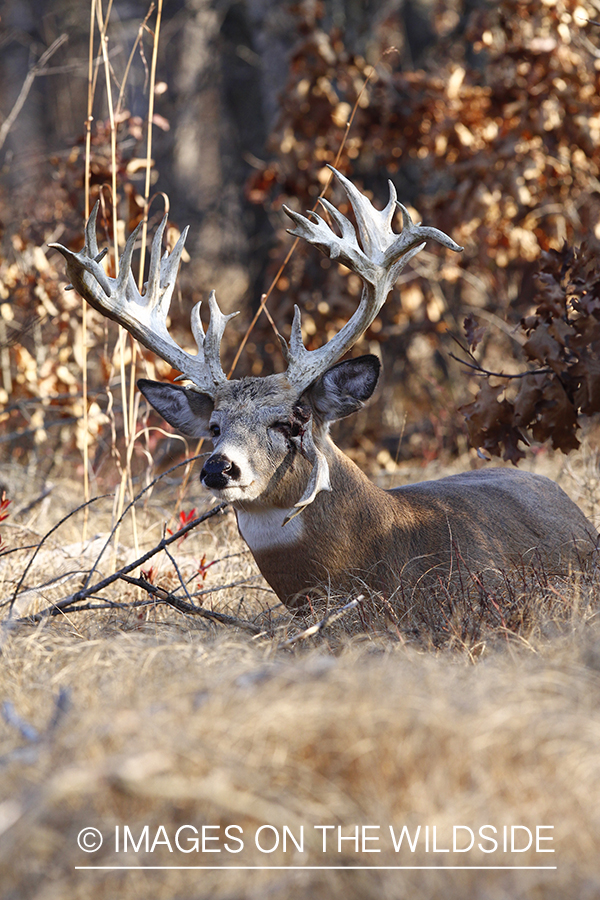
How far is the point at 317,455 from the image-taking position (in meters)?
3.66

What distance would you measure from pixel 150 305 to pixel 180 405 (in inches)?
18.0

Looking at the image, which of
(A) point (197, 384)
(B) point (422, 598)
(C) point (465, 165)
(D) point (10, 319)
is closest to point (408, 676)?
(B) point (422, 598)

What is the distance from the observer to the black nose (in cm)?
343

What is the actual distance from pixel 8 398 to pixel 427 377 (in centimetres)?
413

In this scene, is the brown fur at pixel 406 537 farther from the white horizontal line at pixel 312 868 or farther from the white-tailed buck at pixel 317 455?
the white horizontal line at pixel 312 868

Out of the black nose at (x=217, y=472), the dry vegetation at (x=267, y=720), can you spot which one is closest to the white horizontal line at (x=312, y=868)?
the dry vegetation at (x=267, y=720)

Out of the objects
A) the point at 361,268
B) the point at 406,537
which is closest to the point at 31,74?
the point at 361,268

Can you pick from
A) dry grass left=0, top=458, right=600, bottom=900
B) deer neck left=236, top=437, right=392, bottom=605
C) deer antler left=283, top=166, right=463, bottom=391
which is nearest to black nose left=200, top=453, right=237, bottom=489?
deer neck left=236, top=437, right=392, bottom=605

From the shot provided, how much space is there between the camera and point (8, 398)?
701 cm

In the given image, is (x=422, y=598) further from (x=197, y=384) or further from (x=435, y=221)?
(x=435, y=221)

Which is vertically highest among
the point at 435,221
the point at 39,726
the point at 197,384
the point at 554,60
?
the point at 554,60

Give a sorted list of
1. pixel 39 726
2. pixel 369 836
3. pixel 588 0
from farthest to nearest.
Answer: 1. pixel 588 0
2. pixel 39 726
3. pixel 369 836

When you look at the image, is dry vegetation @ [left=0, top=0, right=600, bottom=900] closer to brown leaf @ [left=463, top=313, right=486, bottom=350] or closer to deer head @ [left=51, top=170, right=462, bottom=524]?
brown leaf @ [left=463, top=313, right=486, bottom=350]

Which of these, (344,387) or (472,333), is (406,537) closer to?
(344,387)
